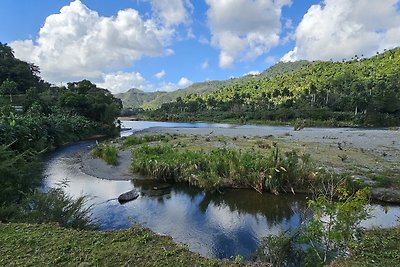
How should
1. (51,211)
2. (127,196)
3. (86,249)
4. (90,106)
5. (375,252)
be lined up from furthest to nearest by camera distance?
(90,106), (127,196), (51,211), (375,252), (86,249)

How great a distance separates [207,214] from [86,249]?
36.2ft

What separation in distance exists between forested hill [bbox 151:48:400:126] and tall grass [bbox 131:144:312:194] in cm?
8145

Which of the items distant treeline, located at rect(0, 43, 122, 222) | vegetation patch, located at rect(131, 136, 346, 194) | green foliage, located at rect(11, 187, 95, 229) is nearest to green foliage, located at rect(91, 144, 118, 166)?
vegetation patch, located at rect(131, 136, 346, 194)

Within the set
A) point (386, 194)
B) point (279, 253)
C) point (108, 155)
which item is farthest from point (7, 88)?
point (279, 253)

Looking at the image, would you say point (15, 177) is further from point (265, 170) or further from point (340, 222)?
point (265, 170)

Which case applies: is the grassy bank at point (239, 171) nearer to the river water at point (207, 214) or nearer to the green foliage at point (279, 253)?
the river water at point (207, 214)

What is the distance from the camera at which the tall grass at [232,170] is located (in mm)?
21062

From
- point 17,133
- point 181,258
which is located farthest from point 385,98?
point 181,258

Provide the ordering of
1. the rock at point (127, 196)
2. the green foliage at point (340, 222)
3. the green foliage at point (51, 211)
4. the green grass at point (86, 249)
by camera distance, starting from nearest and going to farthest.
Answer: the green grass at point (86, 249), the green foliage at point (340, 222), the green foliage at point (51, 211), the rock at point (127, 196)

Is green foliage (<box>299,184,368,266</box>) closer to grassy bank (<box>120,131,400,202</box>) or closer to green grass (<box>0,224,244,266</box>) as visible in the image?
green grass (<box>0,224,244,266</box>)

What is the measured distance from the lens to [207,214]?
17922 mm

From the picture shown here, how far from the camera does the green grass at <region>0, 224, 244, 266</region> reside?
22.7 ft

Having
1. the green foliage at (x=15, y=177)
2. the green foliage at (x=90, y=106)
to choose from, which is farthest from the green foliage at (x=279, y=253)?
the green foliage at (x=90, y=106)

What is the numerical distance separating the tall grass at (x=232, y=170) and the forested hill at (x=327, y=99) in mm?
81449
